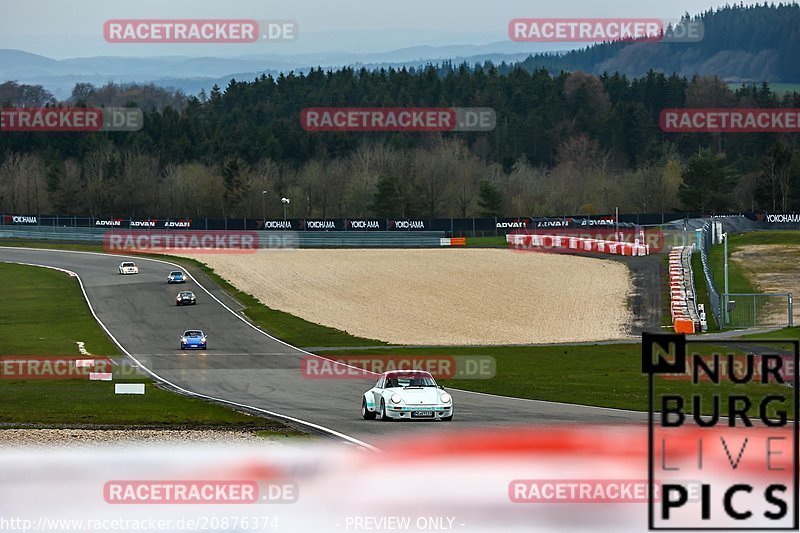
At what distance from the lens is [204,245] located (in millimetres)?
116062

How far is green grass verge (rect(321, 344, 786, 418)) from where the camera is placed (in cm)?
3372

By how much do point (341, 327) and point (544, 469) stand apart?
42457 millimetres

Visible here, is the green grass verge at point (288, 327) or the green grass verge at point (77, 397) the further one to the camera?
the green grass verge at point (288, 327)

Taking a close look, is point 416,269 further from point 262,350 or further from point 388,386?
point 388,386

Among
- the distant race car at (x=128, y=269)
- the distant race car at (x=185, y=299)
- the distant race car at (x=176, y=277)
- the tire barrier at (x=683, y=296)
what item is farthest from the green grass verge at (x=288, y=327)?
the tire barrier at (x=683, y=296)

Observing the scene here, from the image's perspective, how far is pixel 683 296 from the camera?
61.1 meters

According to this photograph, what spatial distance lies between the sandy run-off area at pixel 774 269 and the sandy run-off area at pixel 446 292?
8068 mm

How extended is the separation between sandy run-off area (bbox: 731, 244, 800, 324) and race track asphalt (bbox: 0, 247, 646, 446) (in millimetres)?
26521

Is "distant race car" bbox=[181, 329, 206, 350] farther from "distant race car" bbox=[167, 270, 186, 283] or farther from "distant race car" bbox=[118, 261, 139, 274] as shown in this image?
"distant race car" bbox=[118, 261, 139, 274]

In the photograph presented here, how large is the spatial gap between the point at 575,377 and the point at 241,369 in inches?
561

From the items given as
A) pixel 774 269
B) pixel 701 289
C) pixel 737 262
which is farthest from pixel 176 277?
pixel 774 269

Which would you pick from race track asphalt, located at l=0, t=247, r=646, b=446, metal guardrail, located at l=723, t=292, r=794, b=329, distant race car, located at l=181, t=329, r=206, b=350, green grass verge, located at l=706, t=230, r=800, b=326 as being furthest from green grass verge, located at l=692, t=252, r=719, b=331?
distant race car, located at l=181, t=329, r=206, b=350

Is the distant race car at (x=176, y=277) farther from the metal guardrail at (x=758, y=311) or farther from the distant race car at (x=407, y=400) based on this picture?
the distant race car at (x=407, y=400)

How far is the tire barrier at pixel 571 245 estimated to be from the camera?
86.1 m
